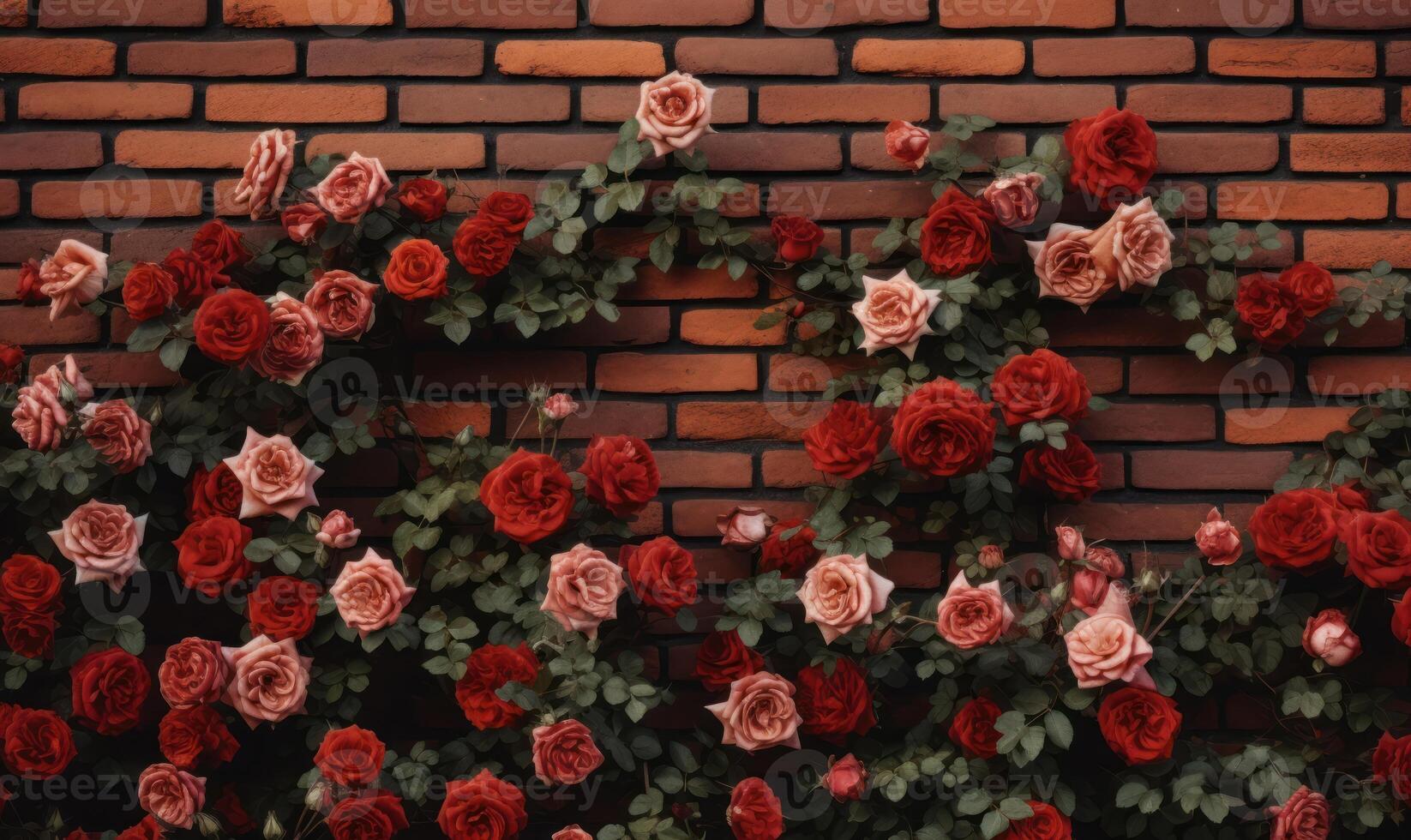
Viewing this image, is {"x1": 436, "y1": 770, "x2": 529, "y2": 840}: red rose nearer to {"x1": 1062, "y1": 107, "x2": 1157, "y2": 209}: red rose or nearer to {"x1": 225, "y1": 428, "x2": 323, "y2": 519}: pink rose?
{"x1": 225, "y1": 428, "x2": 323, "y2": 519}: pink rose

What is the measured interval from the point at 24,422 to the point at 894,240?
5.13 feet

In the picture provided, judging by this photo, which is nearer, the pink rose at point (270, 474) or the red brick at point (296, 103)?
the pink rose at point (270, 474)

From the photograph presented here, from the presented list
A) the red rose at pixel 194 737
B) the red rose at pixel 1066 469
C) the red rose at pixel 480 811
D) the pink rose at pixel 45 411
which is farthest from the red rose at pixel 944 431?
the pink rose at pixel 45 411

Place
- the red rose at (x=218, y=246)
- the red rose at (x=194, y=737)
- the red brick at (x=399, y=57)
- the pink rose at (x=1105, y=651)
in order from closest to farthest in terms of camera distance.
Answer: the pink rose at (x=1105, y=651), the red rose at (x=194, y=737), the red rose at (x=218, y=246), the red brick at (x=399, y=57)

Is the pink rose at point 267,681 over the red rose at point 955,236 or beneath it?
beneath

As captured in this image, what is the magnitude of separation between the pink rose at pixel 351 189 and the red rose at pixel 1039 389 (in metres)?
1.16

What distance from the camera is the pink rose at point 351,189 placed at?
1.76 m

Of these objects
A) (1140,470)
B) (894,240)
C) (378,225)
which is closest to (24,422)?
(378,225)

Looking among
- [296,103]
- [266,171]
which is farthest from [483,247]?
[296,103]

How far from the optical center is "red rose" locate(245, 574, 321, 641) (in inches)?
66.5

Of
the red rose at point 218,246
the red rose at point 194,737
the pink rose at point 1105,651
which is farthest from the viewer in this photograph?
the red rose at point 218,246

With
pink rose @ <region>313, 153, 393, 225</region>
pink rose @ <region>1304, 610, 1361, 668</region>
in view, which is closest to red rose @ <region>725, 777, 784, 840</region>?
pink rose @ <region>1304, 610, 1361, 668</region>

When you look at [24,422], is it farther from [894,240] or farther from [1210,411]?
[1210,411]

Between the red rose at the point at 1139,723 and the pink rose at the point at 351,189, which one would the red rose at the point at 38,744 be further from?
the red rose at the point at 1139,723
